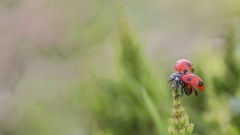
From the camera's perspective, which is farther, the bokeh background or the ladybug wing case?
the bokeh background

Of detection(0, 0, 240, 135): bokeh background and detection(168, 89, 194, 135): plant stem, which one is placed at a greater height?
detection(168, 89, 194, 135): plant stem

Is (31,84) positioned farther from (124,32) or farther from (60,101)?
(124,32)

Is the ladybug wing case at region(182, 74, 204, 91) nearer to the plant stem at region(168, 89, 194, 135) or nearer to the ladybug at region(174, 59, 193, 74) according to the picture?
the ladybug at region(174, 59, 193, 74)

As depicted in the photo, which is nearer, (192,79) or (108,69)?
(192,79)

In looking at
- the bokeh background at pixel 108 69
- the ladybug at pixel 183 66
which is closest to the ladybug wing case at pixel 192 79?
the ladybug at pixel 183 66

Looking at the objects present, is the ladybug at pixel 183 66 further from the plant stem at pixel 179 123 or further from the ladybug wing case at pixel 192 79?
the plant stem at pixel 179 123

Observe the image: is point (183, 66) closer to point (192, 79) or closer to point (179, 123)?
point (192, 79)

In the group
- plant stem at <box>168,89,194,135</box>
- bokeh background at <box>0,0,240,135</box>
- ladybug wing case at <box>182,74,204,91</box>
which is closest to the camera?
plant stem at <box>168,89,194,135</box>

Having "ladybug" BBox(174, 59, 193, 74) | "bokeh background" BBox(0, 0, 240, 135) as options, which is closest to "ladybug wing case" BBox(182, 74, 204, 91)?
"ladybug" BBox(174, 59, 193, 74)

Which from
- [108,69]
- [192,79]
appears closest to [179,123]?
[192,79]
